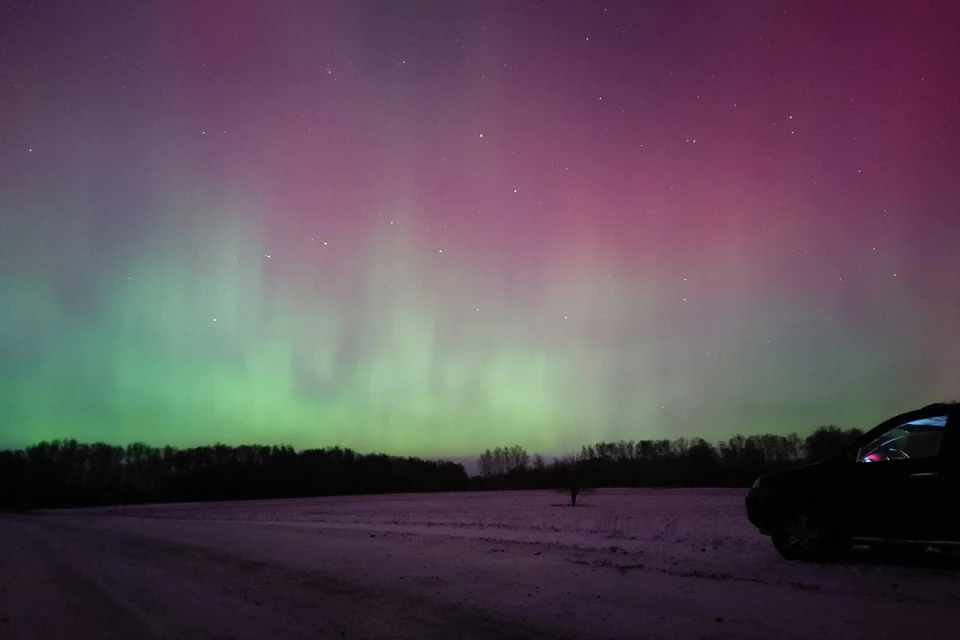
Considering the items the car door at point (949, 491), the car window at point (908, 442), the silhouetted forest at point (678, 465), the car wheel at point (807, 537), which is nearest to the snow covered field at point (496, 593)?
the car wheel at point (807, 537)

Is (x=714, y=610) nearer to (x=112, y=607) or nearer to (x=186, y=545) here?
(x=112, y=607)

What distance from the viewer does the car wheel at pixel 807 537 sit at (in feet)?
29.2

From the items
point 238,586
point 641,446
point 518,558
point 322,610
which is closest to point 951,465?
point 518,558

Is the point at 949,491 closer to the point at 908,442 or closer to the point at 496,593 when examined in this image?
the point at 908,442

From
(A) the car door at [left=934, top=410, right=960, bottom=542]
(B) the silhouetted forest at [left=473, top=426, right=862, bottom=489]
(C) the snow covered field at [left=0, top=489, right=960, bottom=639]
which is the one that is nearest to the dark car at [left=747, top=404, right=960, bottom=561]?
(A) the car door at [left=934, top=410, right=960, bottom=542]

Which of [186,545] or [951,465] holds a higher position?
[951,465]

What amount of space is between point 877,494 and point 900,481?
34cm

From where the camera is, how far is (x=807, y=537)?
29.9 feet

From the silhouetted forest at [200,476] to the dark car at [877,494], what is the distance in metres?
98.4

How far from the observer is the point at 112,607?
26.7 ft

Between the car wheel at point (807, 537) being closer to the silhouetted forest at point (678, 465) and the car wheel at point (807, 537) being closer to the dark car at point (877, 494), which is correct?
the dark car at point (877, 494)

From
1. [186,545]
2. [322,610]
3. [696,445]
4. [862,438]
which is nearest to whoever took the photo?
[322,610]

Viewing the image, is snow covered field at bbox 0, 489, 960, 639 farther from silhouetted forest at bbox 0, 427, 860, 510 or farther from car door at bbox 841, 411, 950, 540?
silhouetted forest at bbox 0, 427, 860, 510

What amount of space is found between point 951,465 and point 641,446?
437 ft
